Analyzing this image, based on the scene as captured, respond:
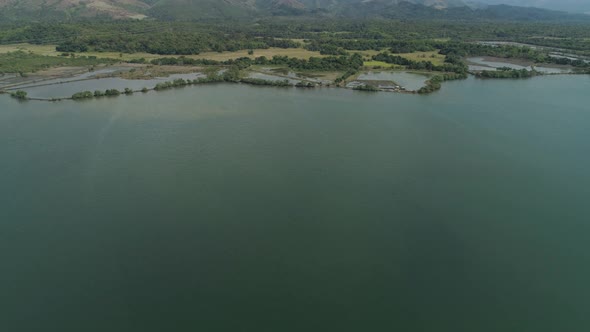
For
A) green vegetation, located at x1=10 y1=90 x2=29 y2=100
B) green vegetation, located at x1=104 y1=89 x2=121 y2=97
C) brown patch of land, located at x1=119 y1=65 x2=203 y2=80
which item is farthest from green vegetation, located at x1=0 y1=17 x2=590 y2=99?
green vegetation, located at x1=10 y1=90 x2=29 y2=100

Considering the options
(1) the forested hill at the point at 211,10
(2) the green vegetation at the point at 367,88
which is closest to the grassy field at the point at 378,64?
(2) the green vegetation at the point at 367,88

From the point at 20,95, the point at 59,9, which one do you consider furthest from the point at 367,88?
the point at 59,9

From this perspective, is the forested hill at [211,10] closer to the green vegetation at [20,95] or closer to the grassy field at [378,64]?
the green vegetation at [20,95]

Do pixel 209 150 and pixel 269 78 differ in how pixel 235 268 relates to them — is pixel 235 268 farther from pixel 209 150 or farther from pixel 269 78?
pixel 269 78

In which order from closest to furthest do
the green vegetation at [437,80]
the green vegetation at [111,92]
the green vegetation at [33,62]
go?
the green vegetation at [111,92]
the green vegetation at [437,80]
the green vegetation at [33,62]

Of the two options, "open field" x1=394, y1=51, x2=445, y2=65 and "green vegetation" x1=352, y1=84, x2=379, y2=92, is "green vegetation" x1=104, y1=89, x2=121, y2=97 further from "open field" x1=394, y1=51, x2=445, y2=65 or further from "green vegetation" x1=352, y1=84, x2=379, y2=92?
"open field" x1=394, y1=51, x2=445, y2=65

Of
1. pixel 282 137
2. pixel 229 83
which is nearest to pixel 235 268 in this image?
pixel 282 137
